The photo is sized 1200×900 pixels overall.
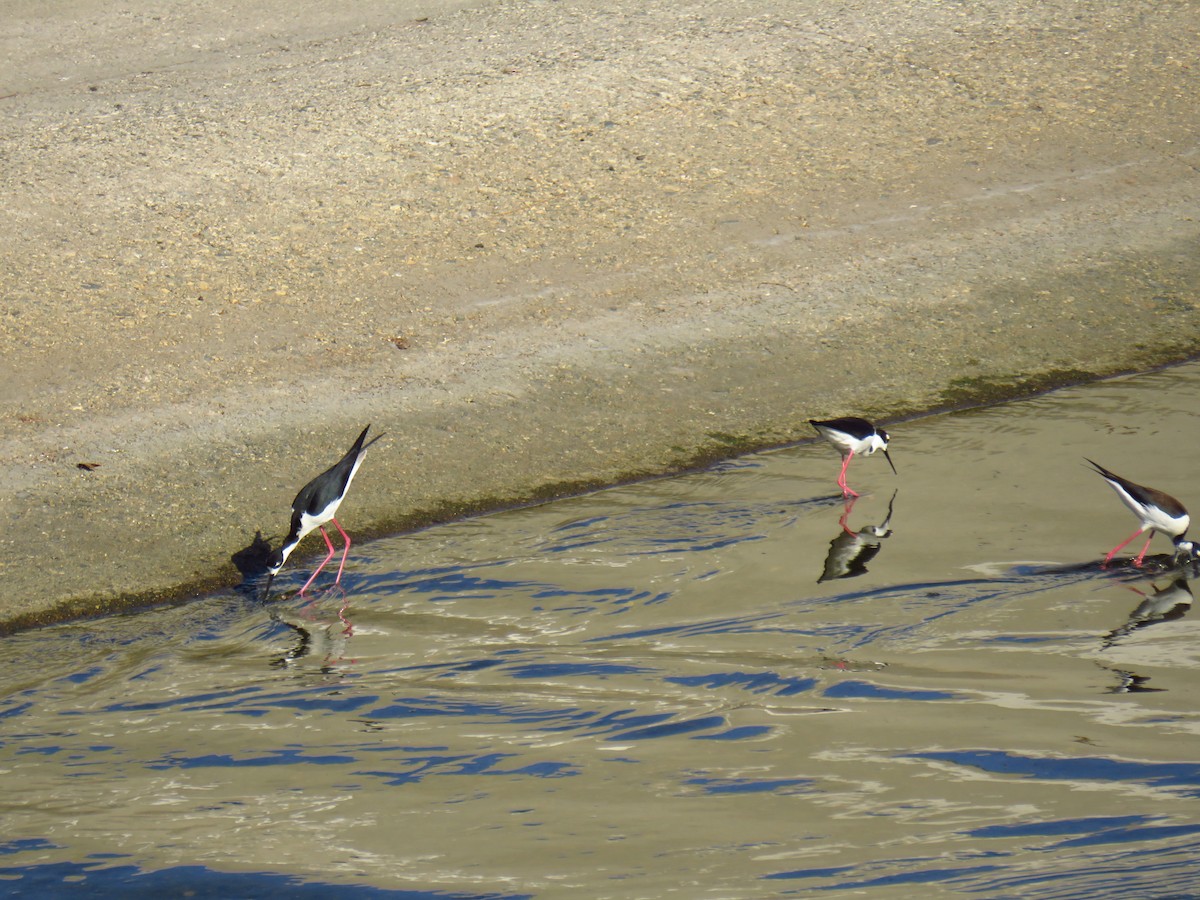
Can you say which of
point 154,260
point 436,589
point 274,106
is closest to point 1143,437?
point 436,589

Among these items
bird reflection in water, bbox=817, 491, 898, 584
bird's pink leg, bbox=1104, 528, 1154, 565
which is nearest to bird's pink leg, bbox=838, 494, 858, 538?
bird reflection in water, bbox=817, 491, 898, 584

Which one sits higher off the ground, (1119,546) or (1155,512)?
(1155,512)

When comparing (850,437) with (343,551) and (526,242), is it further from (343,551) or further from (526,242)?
(526,242)

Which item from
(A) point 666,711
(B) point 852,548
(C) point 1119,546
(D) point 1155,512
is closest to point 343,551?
(A) point 666,711

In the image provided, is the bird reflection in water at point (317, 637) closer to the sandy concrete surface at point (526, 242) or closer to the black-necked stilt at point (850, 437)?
the sandy concrete surface at point (526, 242)

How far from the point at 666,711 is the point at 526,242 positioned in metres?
4.91

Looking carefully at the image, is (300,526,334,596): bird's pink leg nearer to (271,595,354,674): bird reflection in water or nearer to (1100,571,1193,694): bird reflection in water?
(271,595,354,674): bird reflection in water

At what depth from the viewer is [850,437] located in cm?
729

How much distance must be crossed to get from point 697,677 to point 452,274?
14.5 feet

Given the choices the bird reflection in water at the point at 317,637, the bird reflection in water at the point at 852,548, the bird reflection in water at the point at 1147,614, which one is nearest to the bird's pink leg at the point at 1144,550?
the bird reflection in water at the point at 1147,614

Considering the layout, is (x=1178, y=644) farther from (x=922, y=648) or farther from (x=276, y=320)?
(x=276, y=320)

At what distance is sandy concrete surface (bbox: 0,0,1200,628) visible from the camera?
773 cm

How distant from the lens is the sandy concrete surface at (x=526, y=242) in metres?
7.73

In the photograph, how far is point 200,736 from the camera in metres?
5.52
